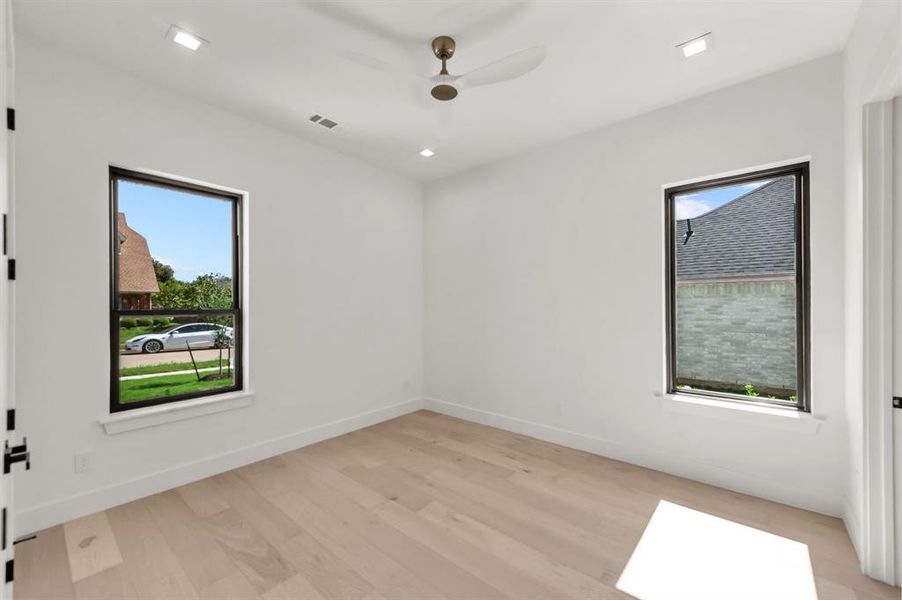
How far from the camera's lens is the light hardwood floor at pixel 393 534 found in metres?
1.94

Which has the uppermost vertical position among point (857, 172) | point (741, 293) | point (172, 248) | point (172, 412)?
point (857, 172)

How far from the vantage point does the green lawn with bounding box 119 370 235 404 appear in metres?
2.82

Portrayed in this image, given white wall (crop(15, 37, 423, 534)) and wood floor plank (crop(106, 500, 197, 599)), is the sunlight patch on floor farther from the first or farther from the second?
white wall (crop(15, 37, 423, 534))

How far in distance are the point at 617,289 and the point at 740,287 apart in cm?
84

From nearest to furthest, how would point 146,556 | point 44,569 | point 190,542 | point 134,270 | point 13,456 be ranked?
point 13,456
point 44,569
point 146,556
point 190,542
point 134,270

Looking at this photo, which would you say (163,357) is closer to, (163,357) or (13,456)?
(163,357)

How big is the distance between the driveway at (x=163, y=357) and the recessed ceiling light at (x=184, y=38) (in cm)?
203

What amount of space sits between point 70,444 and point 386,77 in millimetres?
3049

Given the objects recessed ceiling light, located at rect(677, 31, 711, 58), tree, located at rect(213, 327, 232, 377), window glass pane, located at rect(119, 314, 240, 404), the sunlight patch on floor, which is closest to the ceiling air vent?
window glass pane, located at rect(119, 314, 240, 404)

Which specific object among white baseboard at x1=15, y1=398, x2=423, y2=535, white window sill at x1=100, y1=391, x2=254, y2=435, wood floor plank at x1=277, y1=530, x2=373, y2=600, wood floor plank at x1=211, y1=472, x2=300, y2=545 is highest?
white window sill at x1=100, y1=391, x2=254, y2=435

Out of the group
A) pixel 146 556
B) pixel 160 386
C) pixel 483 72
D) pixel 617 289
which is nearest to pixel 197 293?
pixel 160 386

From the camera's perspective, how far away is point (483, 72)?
6.99 feet

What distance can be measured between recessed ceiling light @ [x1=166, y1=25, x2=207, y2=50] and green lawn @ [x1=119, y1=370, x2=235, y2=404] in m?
2.20

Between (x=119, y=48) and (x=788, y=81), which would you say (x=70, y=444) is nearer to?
(x=119, y=48)
